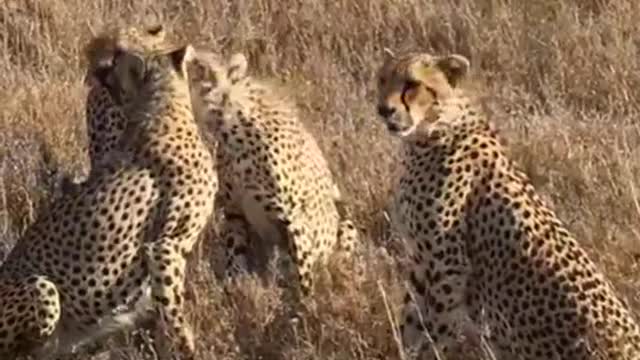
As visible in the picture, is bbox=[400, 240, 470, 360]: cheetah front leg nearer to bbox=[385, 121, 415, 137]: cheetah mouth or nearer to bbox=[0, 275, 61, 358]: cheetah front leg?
bbox=[385, 121, 415, 137]: cheetah mouth

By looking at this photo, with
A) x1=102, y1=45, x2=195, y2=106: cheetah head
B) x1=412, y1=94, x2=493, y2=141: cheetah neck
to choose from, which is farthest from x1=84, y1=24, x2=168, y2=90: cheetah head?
x1=412, y1=94, x2=493, y2=141: cheetah neck

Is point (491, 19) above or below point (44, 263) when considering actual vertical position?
above

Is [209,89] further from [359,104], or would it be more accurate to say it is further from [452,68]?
[359,104]

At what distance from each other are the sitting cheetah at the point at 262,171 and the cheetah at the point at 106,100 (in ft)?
1.01

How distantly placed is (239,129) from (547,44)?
207cm

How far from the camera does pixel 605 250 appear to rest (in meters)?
5.09

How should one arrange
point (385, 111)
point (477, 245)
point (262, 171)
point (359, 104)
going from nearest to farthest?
point (477, 245) → point (385, 111) → point (262, 171) → point (359, 104)

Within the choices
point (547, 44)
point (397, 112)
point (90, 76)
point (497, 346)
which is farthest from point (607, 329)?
point (547, 44)

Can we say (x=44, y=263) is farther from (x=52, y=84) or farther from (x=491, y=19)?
(x=491, y=19)

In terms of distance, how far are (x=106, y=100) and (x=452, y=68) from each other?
1359 millimetres

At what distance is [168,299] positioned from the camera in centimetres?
482

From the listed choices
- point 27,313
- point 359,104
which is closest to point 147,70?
point 27,313

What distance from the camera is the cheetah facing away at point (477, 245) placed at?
170 inches

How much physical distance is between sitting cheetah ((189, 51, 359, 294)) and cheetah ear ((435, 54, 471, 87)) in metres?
0.70
